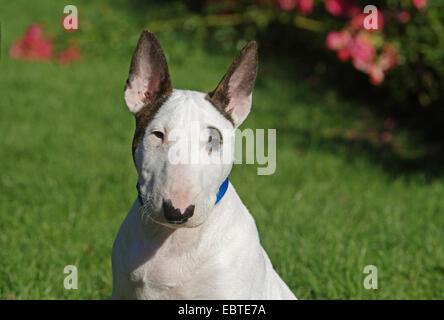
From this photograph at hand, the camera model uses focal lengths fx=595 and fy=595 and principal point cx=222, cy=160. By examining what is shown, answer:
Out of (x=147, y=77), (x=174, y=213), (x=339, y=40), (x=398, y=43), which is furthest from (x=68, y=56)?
(x=174, y=213)

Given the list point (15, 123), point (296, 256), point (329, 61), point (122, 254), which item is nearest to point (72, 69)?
point (15, 123)

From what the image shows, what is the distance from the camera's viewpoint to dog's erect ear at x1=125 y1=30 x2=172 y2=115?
247 cm

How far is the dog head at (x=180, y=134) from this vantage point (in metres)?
Answer: 2.16

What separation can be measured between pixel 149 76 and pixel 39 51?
7.19 m

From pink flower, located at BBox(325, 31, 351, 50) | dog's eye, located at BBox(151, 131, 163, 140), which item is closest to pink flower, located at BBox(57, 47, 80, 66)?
pink flower, located at BBox(325, 31, 351, 50)

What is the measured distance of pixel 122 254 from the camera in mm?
2604

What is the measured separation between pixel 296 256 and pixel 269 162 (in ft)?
7.46

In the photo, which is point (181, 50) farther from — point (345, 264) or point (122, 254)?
point (122, 254)

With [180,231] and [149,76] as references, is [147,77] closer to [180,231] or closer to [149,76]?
[149,76]

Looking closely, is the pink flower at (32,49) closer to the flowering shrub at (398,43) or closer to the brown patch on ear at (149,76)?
the flowering shrub at (398,43)

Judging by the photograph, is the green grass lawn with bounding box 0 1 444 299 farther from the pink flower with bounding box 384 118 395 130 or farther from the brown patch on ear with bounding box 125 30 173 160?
the brown patch on ear with bounding box 125 30 173 160

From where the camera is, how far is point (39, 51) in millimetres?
9133

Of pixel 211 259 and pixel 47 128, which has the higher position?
pixel 47 128
